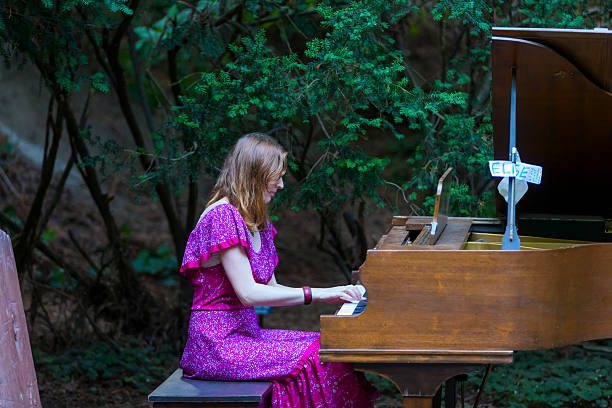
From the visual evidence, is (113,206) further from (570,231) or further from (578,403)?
(570,231)

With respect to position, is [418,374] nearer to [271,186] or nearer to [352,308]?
[352,308]

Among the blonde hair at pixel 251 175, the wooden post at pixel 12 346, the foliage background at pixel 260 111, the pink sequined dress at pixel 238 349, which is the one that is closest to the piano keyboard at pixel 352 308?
the pink sequined dress at pixel 238 349

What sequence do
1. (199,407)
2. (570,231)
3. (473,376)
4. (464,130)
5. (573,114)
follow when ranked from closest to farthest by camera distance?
1. (199,407)
2. (573,114)
3. (570,231)
4. (464,130)
5. (473,376)

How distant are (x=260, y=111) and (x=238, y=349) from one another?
2109 millimetres

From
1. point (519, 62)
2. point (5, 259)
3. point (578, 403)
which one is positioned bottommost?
point (578, 403)

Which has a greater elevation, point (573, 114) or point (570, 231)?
point (573, 114)

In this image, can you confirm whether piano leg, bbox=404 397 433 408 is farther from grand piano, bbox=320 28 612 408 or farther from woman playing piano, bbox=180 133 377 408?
woman playing piano, bbox=180 133 377 408

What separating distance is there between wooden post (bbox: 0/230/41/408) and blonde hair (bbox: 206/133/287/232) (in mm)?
915

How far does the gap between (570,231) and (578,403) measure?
1846 millimetres

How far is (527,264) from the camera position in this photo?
9.96 feet

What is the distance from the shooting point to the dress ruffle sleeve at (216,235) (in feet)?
11.1

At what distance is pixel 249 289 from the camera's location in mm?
3383

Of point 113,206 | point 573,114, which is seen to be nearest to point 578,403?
point 573,114

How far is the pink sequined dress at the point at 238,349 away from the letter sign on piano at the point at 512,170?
38.9 inches
